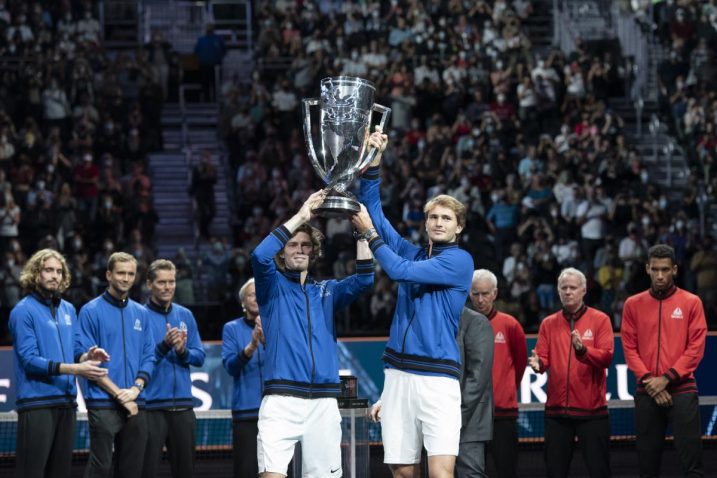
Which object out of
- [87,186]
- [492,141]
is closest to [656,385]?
[492,141]

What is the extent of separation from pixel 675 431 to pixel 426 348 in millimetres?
3276

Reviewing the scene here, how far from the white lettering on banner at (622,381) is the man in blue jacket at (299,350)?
6.85 metres

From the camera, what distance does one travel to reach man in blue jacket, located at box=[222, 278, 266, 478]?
10.2 meters

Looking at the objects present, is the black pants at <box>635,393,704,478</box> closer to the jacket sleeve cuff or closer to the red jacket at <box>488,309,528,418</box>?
the jacket sleeve cuff

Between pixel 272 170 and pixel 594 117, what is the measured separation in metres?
6.19

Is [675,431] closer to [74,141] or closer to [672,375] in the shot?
[672,375]

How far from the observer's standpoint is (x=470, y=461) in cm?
944

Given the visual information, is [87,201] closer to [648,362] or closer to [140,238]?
[140,238]

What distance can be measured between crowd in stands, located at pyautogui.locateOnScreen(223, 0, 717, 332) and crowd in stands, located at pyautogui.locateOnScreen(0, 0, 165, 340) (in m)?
1.77

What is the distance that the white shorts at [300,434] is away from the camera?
25.1 ft

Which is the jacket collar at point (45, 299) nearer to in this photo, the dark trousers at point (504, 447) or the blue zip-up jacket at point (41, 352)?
the blue zip-up jacket at point (41, 352)

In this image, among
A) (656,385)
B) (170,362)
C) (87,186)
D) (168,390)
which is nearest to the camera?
(656,385)

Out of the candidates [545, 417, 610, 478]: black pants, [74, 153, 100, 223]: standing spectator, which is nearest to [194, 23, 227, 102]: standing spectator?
[74, 153, 100, 223]: standing spectator

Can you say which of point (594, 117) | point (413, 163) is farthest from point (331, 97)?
point (594, 117)
